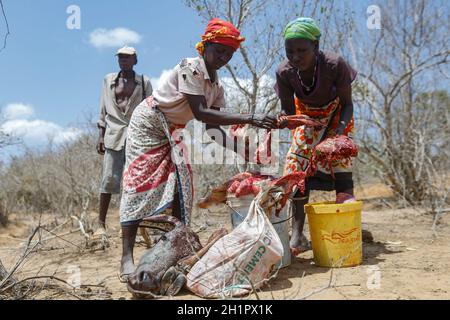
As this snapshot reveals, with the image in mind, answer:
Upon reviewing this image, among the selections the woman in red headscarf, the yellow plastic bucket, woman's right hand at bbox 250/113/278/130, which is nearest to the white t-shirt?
the woman in red headscarf

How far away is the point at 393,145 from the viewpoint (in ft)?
22.5

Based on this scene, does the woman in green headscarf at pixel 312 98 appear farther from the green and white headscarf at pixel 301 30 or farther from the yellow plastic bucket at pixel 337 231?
the yellow plastic bucket at pixel 337 231

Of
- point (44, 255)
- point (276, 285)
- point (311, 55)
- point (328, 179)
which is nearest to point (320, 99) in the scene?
point (311, 55)

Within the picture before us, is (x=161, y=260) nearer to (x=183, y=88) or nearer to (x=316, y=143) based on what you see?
(x=183, y=88)

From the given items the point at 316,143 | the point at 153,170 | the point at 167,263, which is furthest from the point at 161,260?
the point at 316,143

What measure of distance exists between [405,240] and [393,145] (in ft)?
10.1

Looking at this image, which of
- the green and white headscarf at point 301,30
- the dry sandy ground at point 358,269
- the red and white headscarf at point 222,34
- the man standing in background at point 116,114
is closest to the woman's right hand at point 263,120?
the red and white headscarf at point 222,34

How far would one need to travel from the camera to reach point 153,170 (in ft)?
9.46

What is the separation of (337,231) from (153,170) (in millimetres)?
1239

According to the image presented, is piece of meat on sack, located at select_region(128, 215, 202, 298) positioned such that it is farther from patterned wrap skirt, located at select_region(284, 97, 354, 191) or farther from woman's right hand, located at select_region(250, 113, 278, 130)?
patterned wrap skirt, located at select_region(284, 97, 354, 191)

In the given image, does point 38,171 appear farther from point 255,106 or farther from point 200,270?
point 200,270

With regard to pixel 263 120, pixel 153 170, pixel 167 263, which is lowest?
pixel 167 263

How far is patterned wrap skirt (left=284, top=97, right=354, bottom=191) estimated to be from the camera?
3.32 metres

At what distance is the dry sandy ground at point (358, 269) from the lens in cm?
240
